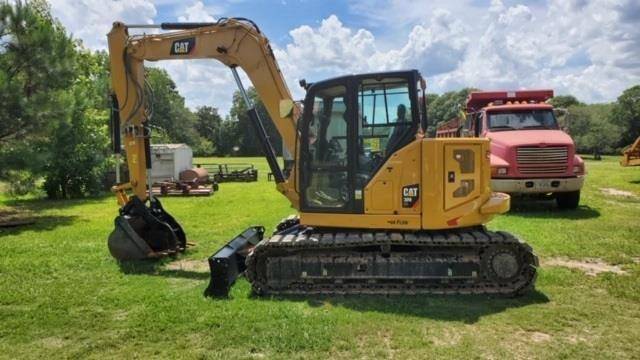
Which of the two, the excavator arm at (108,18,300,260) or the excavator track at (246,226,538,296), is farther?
the excavator arm at (108,18,300,260)

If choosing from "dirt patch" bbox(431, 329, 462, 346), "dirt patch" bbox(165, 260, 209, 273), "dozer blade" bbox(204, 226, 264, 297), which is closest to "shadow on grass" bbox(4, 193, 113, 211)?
"dirt patch" bbox(165, 260, 209, 273)

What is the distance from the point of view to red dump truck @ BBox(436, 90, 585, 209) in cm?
1282

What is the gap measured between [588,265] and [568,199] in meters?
6.06

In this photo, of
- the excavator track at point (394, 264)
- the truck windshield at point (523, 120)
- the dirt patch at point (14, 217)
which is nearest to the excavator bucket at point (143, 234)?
the excavator track at point (394, 264)

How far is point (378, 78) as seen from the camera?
6734mm

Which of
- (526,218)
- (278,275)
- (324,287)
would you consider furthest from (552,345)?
(526,218)

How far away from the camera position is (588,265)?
8.20 metres

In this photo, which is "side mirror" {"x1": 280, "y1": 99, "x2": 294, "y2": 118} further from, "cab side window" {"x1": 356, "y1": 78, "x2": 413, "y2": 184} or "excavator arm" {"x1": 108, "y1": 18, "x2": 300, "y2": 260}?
"cab side window" {"x1": 356, "y1": 78, "x2": 413, "y2": 184}

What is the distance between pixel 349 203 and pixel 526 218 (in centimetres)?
735

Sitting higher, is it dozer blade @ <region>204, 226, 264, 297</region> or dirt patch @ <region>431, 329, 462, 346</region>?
dozer blade @ <region>204, 226, 264, 297</region>

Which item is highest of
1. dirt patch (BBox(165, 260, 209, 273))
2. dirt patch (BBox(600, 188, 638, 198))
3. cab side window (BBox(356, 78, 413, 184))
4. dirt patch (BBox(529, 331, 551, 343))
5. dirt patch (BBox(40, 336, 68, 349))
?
cab side window (BBox(356, 78, 413, 184))

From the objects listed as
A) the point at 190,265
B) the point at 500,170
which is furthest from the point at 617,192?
the point at 190,265

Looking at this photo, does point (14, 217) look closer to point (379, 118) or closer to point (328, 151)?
point (328, 151)

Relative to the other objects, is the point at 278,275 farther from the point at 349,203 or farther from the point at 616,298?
the point at 616,298
